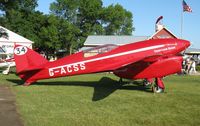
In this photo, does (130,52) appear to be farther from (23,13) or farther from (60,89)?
(23,13)

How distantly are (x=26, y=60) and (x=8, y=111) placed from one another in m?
6.47

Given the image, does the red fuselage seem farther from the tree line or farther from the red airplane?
the tree line

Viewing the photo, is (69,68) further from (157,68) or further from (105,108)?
(105,108)

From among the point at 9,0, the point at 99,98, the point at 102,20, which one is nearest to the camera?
the point at 99,98

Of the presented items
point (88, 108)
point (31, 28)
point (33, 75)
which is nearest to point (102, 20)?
point (31, 28)

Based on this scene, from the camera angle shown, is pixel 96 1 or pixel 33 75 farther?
pixel 96 1

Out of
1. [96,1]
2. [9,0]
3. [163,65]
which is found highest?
[96,1]

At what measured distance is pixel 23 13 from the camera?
233 ft

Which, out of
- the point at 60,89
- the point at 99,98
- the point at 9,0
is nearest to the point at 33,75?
the point at 60,89

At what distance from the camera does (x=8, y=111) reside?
417 inches

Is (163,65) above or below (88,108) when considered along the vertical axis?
above

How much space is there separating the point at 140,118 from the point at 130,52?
650cm

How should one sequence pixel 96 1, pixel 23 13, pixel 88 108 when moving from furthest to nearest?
pixel 96 1, pixel 23 13, pixel 88 108

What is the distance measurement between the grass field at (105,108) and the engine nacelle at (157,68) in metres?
0.81
